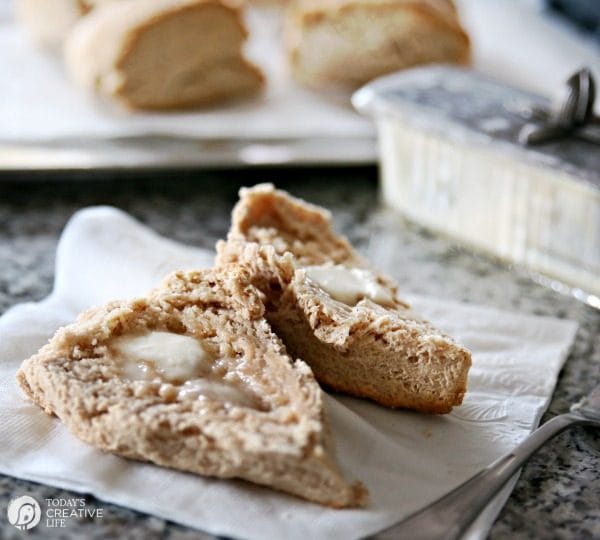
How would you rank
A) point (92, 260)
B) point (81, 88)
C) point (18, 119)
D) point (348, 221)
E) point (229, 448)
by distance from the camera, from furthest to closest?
point (81, 88) < point (18, 119) < point (348, 221) < point (92, 260) < point (229, 448)

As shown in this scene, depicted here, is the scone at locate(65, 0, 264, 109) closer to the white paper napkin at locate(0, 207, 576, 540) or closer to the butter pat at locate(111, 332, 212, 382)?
the white paper napkin at locate(0, 207, 576, 540)

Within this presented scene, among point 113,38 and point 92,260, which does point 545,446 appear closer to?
point 92,260

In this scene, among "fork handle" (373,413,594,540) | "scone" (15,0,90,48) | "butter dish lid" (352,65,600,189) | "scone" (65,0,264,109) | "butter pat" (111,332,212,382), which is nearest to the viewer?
"fork handle" (373,413,594,540)

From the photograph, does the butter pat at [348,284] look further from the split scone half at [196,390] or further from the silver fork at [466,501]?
the silver fork at [466,501]

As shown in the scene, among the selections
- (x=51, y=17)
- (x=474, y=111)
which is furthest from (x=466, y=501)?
(x=51, y=17)

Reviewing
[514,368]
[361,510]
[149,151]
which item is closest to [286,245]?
[514,368]

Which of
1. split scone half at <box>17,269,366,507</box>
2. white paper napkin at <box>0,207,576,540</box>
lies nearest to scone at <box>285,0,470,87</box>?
white paper napkin at <box>0,207,576,540</box>

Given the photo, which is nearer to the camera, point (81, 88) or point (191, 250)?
point (191, 250)

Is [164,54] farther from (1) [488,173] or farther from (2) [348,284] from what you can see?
(2) [348,284]
